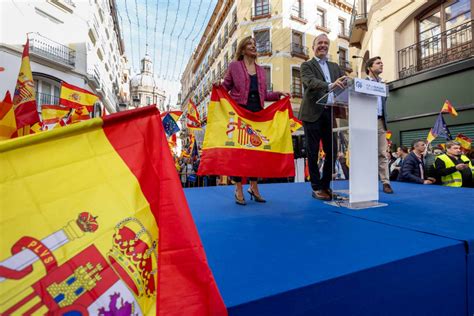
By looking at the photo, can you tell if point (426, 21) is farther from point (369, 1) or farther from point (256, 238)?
point (256, 238)

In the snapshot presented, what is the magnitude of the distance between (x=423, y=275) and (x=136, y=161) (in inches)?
56.5

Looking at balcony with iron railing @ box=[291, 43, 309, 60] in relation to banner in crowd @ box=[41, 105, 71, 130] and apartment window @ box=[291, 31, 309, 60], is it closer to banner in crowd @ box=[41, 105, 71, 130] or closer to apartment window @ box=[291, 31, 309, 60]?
apartment window @ box=[291, 31, 309, 60]

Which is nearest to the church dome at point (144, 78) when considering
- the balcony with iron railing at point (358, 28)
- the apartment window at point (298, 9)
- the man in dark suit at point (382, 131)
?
the apartment window at point (298, 9)

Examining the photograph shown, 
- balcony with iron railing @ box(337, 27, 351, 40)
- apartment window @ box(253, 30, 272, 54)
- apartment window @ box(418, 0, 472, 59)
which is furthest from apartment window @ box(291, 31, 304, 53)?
apartment window @ box(418, 0, 472, 59)

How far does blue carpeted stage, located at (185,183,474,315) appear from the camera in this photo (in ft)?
3.52

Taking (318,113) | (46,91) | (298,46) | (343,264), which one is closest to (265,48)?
(298,46)

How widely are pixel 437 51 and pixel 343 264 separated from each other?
10.5 m

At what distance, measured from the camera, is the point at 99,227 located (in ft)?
2.71

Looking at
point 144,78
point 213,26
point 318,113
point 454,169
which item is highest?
point 144,78

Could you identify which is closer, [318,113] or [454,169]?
[318,113]

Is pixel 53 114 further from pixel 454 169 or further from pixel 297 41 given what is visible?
pixel 297 41

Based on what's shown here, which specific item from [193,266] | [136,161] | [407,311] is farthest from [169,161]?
[407,311]

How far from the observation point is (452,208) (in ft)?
8.27

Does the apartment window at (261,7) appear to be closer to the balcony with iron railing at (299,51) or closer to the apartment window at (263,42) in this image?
the apartment window at (263,42)
